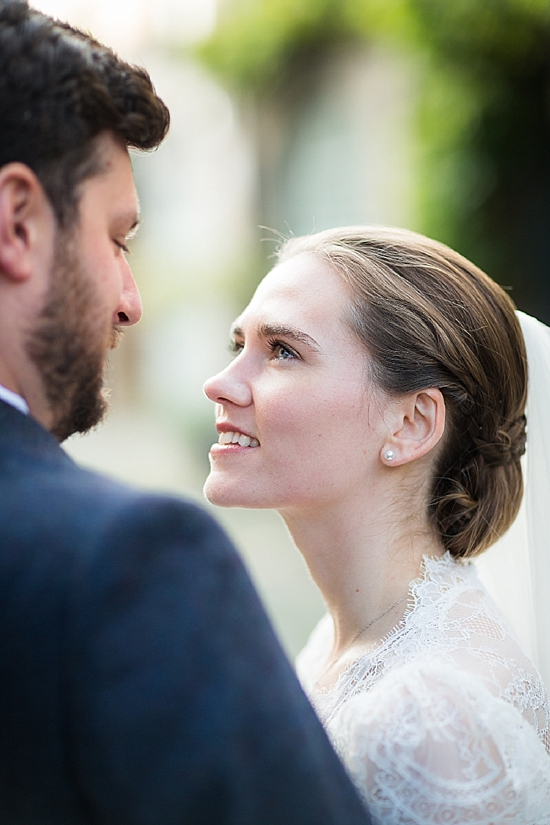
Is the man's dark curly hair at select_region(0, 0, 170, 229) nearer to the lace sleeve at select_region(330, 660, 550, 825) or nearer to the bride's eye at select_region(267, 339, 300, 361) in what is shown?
the bride's eye at select_region(267, 339, 300, 361)

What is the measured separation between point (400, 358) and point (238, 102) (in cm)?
1127

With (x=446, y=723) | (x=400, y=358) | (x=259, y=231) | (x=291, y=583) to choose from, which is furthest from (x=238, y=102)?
(x=446, y=723)

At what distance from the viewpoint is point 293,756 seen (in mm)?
1250

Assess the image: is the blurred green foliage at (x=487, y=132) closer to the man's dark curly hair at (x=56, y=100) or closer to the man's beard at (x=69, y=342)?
the man's dark curly hair at (x=56, y=100)

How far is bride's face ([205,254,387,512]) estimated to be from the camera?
2.37 meters

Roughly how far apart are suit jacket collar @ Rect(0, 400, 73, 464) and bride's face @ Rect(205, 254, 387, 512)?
1.04 meters

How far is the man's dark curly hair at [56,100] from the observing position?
4.62ft

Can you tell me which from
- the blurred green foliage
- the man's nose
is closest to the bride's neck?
the man's nose

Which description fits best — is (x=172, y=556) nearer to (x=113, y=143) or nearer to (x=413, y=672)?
(x=113, y=143)

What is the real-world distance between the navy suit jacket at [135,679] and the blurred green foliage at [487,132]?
257 inches

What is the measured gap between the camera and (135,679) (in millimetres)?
1183

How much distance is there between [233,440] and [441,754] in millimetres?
1056

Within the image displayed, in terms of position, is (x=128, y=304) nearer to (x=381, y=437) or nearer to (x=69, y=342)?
(x=69, y=342)

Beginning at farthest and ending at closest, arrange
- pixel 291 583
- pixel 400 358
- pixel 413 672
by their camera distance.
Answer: pixel 291 583
pixel 400 358
pixel 413 672
